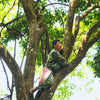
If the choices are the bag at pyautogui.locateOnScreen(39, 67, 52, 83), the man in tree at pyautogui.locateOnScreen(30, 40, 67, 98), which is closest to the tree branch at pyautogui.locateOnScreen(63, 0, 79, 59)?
the man in tree at pyautogui.locateOnScreen(30, 40, 67, 98)

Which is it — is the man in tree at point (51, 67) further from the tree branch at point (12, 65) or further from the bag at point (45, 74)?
the tree branch at point (12, 65)

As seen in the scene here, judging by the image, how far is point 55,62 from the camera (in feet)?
13.4

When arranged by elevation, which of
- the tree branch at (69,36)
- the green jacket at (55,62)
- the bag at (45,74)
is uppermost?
the tree branch at (69,36)

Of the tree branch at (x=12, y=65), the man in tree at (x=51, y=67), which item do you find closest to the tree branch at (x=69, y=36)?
the man in tree at (x=51, y=67)

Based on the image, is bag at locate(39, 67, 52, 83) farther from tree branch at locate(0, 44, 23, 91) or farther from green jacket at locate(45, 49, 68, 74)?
tree branch at locate(0, 44, 23, 91)

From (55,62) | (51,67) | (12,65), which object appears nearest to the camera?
(12,65)

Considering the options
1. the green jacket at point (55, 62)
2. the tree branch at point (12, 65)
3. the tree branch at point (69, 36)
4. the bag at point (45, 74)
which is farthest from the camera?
the tree branch at point (69, 36)

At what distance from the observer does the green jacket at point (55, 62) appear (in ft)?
13.0

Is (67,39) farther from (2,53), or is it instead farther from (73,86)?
(73,86)

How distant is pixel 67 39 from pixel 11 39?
3679 millimetres

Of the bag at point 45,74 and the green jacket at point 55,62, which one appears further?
the green jacket at point 55,62

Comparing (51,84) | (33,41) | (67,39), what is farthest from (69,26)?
(51,84)

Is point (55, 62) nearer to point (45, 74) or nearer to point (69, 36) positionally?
point (45, 74)

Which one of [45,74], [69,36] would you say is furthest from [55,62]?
[69,36]
